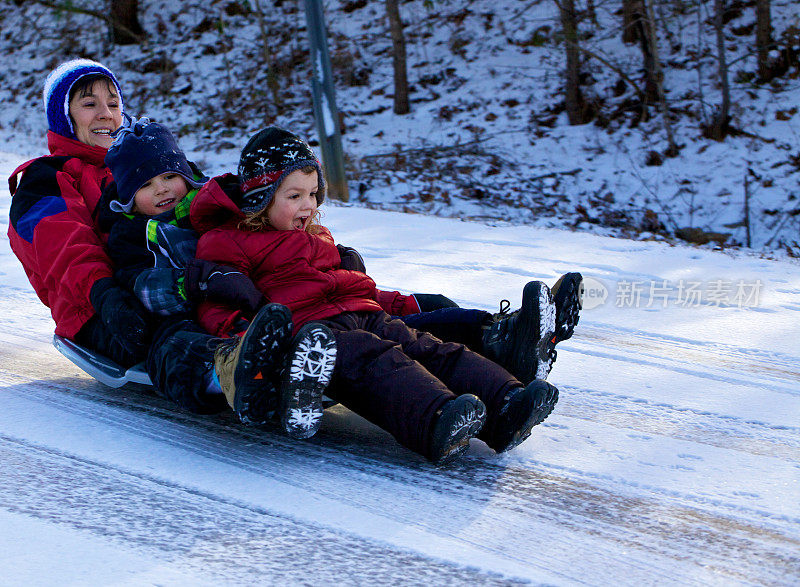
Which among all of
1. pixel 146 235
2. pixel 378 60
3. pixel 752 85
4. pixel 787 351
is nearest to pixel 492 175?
pixel 752 85

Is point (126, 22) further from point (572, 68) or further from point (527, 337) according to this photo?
point (527, 337)

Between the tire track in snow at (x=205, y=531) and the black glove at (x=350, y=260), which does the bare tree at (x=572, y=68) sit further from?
the tire track in snow at (x=205, y=531)

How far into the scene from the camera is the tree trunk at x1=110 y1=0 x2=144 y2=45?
1247 centimetres

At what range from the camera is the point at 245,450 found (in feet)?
7.30

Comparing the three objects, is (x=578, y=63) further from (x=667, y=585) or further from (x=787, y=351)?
(x=667, y=585)

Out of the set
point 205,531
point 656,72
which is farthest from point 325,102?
point 205,531

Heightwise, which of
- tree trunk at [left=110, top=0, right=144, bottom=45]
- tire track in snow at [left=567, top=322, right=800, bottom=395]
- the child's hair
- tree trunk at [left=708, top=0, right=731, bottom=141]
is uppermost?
tree trunk at [left=110, top=0, right=144, bottom=45]

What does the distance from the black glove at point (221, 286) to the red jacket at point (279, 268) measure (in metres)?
0.06

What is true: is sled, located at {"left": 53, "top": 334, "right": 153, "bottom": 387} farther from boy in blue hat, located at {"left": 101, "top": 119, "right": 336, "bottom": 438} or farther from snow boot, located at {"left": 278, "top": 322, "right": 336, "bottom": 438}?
snow boot, located at {"left": 278, "top": 322, "right": 336, "bottom": 438}

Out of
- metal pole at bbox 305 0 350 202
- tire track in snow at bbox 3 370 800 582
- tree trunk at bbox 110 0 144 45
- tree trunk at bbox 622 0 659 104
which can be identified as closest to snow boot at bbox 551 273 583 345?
tire track in snow at bbox 3 370 800 582

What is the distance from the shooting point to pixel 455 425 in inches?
75.6

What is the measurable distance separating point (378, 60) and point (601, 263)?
6.99m

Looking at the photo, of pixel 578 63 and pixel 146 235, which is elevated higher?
pixel 578 63

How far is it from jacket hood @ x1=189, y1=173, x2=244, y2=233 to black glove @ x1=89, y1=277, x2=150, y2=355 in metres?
0.31
